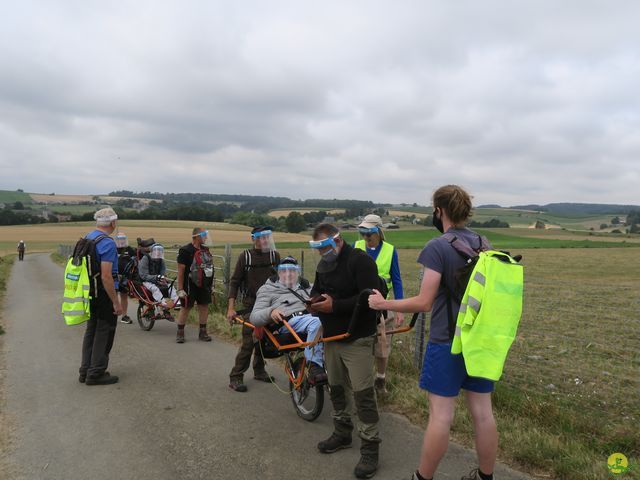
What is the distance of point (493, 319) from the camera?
8.44 ft

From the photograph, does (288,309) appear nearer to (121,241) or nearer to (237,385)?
(237,385)

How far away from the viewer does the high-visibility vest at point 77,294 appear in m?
5.36

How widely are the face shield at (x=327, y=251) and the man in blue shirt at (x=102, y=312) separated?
10.1ft

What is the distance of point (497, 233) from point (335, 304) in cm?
7486

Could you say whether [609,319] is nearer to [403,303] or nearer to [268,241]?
[268,241]

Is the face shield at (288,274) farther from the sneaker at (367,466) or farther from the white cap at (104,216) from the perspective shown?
the white cap at (104,216)

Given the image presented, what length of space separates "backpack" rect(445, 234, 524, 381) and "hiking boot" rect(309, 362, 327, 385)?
5.54ft

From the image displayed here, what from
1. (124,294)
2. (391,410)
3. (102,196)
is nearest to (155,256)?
(124,294)

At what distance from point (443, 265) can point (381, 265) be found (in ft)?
7.61

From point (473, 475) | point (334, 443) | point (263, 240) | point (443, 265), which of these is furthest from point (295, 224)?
point (443, 265)

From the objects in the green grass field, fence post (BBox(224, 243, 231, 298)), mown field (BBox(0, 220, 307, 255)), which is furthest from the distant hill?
fence post (BBox(224, 243, 231, 298))

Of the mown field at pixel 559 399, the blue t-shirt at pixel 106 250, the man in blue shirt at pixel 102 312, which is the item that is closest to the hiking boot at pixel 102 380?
the man in blue shirt at pixel 102 312

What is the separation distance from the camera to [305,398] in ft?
14.8

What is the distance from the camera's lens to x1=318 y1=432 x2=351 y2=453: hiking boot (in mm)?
3730
